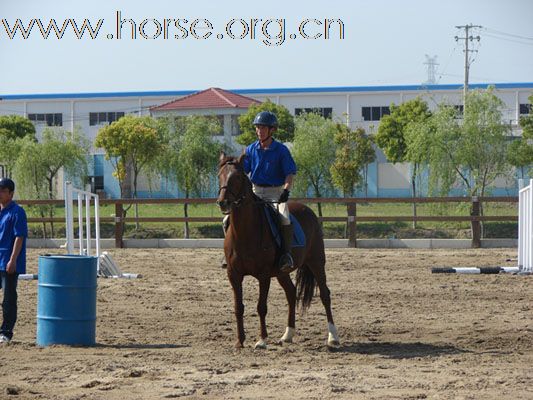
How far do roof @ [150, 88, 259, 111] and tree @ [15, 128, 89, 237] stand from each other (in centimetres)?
1700

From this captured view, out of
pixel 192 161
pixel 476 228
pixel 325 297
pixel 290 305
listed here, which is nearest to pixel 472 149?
pixel 476 228

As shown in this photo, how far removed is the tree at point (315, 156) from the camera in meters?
35.3

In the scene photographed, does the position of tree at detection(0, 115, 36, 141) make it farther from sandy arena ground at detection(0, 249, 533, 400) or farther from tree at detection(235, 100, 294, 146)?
sandy arena ground at detection(0, 249, 533, 400)

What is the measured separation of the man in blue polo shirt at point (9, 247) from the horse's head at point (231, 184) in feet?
6.99

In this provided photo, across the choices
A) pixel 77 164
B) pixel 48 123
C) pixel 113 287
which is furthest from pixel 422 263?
pixel 48 123

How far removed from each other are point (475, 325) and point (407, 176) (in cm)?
4278

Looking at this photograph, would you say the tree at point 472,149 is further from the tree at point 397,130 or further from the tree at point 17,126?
the tree at point 17,126

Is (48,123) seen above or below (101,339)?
above

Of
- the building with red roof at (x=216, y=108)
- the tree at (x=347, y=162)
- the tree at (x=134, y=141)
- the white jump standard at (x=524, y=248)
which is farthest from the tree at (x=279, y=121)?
the white jump standard at (x=524, y=248)

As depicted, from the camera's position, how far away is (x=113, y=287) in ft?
47.6

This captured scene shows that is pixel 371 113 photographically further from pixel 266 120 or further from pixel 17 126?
pixel 266 120

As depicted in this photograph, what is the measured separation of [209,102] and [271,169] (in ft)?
154

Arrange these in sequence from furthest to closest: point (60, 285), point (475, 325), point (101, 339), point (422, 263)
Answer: point (422, 263) < point (475, 325) < point (101, 339) < point (60, 285)

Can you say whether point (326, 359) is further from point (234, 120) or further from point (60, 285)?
point (234, 120)
